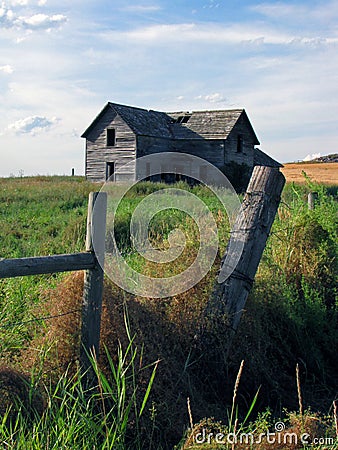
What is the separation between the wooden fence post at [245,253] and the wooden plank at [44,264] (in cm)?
132

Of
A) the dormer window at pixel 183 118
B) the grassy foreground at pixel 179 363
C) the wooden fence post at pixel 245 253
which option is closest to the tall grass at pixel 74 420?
the grassy foreground at pixel 179 363

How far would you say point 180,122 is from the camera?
39719 millimetres

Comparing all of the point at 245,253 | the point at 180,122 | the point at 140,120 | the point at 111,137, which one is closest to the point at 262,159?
the point at 180,122

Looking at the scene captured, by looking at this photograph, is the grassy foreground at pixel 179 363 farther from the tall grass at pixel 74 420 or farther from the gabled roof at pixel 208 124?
the gabled roof at pixel 208 124

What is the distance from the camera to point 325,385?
5.36 m

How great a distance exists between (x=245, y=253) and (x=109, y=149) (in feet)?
106

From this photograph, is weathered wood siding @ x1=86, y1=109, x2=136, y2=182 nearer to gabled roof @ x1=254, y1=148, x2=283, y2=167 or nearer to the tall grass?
gabled roof @ x1=254, y1=148, x2=283, y2=167

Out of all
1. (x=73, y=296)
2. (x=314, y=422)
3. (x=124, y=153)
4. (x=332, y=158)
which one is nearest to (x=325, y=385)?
(x=314, y=422)

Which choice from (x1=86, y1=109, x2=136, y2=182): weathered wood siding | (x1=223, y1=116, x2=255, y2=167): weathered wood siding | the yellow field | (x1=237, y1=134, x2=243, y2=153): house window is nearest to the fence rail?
(x1=86, y1=109, x2=136, y2=182): weathered wood siding

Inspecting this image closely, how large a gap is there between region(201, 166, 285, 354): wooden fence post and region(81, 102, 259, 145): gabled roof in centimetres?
3015

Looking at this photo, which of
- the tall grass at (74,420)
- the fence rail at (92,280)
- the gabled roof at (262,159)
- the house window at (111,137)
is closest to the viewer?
the tall grass at (74,420)

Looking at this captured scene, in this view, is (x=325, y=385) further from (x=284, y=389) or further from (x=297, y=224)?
(x=297, y=224)

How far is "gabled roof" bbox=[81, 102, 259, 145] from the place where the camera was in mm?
36250

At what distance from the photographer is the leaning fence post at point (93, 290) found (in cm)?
433
